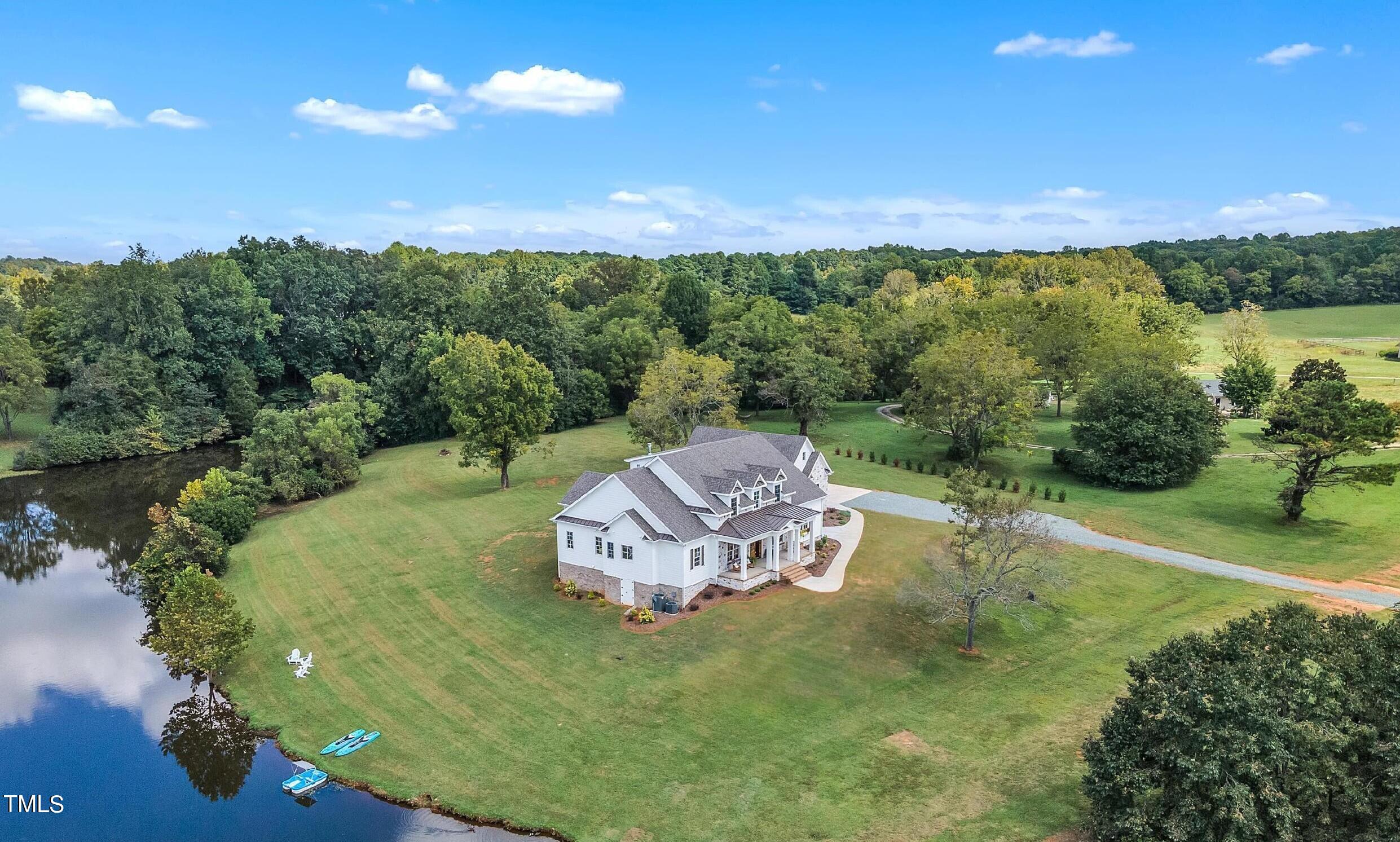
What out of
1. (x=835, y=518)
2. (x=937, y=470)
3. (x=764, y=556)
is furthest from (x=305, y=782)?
(x=937, y=470)

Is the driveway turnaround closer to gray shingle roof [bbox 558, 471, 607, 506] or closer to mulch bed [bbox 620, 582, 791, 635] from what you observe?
mulch bed [bbox 620, 582, 791, 635]

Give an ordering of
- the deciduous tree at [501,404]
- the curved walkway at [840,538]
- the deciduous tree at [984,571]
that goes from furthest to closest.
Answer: the deciduous tree at [501,404] < the curved walkway at [840,538] < the deciduous tree at [984,571]

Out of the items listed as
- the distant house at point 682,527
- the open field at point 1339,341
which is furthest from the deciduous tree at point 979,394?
the open field at point 1339,341

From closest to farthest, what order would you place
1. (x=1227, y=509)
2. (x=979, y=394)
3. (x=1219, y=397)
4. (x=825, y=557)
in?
(x=825, y=557) → (x=1227, y=509) → (x=979, y=394) → (x=1219, y=397)

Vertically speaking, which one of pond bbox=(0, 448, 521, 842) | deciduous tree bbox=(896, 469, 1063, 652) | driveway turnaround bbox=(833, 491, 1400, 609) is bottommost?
pond bbox=(0, 448, 521, 842)

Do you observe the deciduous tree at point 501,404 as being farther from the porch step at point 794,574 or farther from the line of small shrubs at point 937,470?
the line of small shrubs at point 937,470

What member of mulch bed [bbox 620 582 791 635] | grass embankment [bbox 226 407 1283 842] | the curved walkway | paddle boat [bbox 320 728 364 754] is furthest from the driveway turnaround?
paddle boat [bbox 320 728 364 754]

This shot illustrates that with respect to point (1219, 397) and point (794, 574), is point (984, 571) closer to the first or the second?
point (794, 574)
